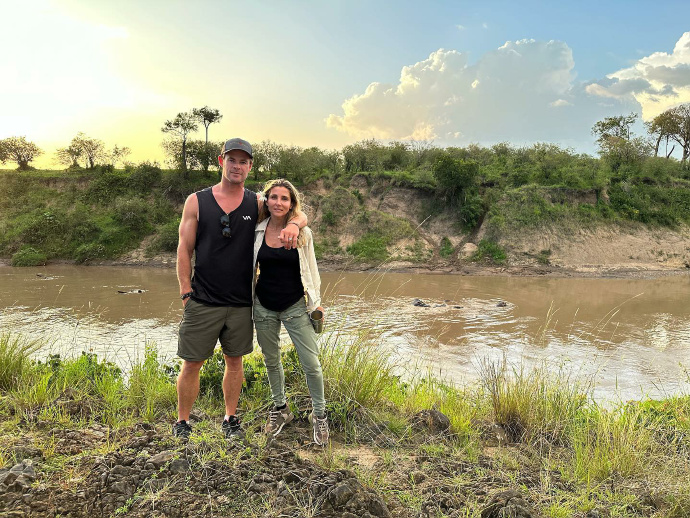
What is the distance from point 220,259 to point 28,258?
3241 cm

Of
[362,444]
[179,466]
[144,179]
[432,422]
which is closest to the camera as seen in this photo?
[179,466]

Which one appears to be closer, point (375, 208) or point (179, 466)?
point (179, 466)

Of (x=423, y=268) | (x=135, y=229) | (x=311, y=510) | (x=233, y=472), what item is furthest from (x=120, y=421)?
(x=135, y=229)

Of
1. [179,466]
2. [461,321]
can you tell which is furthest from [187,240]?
[461,321]

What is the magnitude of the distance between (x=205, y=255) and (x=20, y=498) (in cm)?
166

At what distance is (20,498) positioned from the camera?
207 centimetres

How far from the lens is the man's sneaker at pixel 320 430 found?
305 centimetres

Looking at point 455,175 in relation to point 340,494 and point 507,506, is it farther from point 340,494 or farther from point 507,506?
point 340,494

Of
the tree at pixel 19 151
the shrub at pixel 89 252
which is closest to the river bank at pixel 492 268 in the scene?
the shrub at pixel 89 252

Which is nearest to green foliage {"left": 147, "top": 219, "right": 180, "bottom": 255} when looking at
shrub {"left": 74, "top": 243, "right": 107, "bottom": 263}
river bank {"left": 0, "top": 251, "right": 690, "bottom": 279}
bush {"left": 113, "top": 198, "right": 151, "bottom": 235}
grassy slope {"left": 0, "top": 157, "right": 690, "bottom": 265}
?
grassy slope {"left": 0, "top": 157, "right": 690, "bottom": 265}

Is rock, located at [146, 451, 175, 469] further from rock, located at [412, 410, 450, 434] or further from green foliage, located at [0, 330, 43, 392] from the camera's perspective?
green foliage, located at [0, 330, 43, 392]

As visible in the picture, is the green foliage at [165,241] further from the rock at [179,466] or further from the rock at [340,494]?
the rock at [340,494]

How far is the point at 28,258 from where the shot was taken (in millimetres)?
27859

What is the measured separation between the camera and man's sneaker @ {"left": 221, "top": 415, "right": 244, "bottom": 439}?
9.50ft
